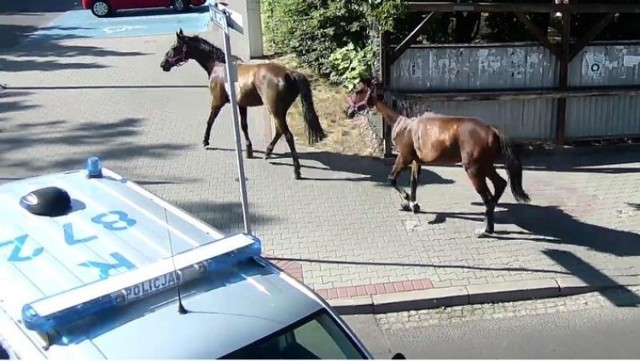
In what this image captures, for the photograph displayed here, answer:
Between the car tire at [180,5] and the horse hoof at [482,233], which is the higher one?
the car tire at [180,5]

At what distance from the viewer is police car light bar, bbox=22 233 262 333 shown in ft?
9.65

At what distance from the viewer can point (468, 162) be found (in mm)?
8258

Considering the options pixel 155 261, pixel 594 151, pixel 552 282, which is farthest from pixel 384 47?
pixel 155 261

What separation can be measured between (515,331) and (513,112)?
5.26 m

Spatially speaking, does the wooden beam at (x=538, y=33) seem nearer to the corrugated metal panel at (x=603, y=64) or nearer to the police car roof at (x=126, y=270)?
the corrugated metal panel at (x=603, y=64)

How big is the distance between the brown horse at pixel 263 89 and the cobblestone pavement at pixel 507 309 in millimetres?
3864

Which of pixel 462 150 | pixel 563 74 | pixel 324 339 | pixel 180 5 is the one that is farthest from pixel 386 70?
pixel 180 5

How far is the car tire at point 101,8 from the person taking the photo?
27.7m

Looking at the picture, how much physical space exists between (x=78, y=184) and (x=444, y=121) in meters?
4.85

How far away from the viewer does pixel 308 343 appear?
3.45m

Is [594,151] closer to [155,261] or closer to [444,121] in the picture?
[444,121]

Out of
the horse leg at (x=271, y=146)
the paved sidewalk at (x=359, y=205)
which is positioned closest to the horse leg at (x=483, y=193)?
the paved sidewalk at (x=359, y=205)

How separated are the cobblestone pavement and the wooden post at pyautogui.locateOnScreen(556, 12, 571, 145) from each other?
437 centimetres

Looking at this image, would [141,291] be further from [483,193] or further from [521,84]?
[521,84]
